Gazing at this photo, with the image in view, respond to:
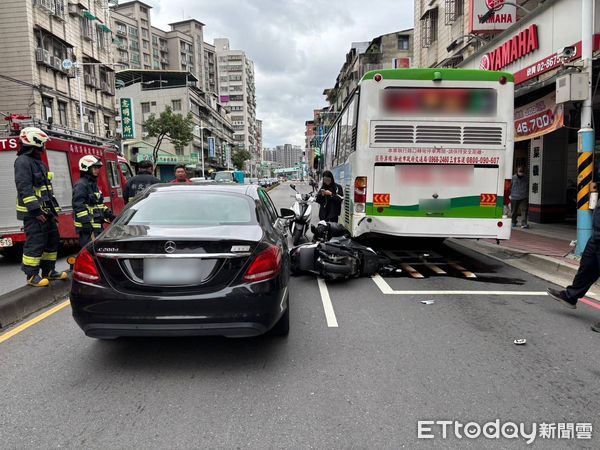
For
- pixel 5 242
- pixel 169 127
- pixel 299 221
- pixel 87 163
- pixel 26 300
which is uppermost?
pixel 169 127

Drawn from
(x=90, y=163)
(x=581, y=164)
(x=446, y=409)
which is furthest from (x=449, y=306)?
(x=90, y=163)

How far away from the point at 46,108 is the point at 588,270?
2629 cm

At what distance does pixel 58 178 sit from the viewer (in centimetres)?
940

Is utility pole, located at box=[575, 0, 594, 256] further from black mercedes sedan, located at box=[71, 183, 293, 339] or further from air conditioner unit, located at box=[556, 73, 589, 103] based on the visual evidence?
black mercedes sedan, located at box=[71, 183, 293, 339]

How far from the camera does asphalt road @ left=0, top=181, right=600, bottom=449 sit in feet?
9.17

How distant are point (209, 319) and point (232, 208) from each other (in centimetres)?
126

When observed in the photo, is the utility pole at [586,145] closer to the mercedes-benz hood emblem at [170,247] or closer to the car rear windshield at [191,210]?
the car rear windshield at [191,210]

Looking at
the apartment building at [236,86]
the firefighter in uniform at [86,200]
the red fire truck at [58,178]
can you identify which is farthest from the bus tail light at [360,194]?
the apartment building at [236,86]

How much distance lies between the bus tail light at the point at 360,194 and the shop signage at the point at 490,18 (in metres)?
9.95

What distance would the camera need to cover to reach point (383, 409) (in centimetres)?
307

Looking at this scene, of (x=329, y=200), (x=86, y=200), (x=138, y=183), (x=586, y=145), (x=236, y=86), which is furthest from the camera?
(x=236, y=86)

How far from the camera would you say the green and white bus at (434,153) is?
714 centimetres

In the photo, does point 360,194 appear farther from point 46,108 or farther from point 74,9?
point 74,9

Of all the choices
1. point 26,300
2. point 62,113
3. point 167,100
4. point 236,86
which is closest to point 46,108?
point 62,113
